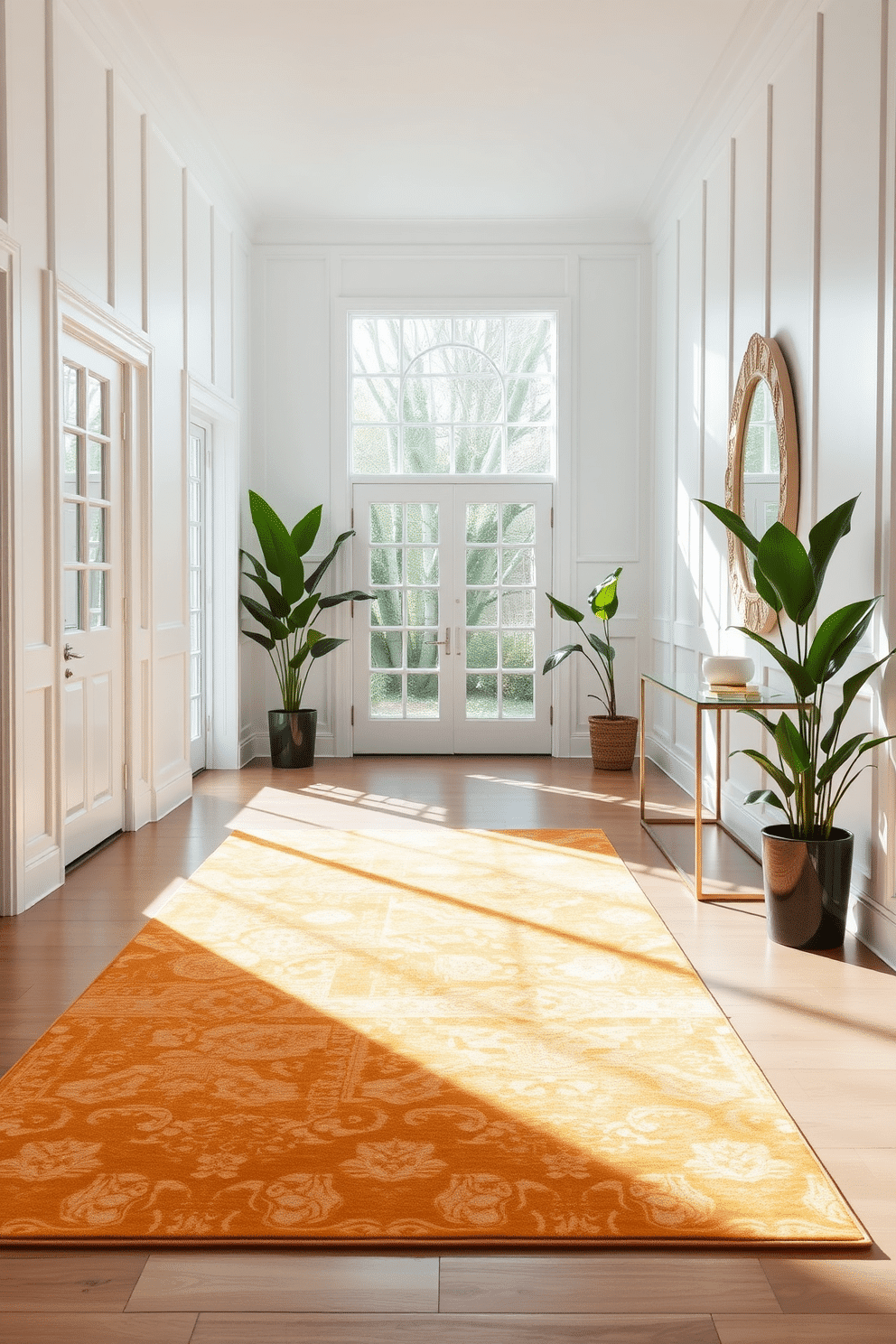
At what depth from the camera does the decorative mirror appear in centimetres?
446

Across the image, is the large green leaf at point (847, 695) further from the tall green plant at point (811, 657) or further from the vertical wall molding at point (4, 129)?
the vertical wall molding at point (4, 129)

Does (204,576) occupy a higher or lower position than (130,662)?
higher

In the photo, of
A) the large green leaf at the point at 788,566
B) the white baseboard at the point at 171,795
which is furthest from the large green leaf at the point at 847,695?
the white baseboard at the point at 171,795

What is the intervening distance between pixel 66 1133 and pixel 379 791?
4.15m

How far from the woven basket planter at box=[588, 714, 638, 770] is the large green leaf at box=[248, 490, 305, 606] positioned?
2057 millimetres

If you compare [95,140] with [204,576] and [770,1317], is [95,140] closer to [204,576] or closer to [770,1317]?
[204,576]

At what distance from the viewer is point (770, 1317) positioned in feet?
5.83

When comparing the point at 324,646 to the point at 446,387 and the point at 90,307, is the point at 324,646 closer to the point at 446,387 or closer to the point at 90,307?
the point at 446,387

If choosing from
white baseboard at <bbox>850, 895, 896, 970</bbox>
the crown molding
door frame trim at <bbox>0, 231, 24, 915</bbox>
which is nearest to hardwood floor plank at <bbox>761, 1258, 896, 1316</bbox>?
white baseboard at <bbox>850, 895, 896, 970</bbox>

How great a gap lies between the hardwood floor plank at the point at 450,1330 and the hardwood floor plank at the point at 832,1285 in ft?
0.54

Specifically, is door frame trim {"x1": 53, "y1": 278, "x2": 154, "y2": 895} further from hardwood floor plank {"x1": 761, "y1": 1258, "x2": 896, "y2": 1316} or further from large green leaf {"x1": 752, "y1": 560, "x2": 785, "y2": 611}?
hardwood floor plank {"x1": 761, "y1": 1258, "x2": 896, "y2": 1316}

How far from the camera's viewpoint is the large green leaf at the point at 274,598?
7188 millimetres

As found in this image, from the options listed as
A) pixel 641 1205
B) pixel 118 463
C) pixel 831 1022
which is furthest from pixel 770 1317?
pixel 118 463

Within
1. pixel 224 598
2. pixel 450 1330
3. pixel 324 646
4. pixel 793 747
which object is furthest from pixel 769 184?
pixel 450 1330
